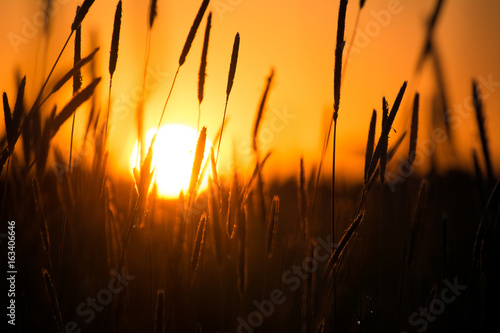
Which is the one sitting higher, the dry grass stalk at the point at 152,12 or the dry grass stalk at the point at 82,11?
the dry grass stalk at the point at 152,12

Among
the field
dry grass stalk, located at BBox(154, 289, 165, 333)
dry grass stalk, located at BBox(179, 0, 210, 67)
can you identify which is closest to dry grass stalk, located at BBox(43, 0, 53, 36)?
the field

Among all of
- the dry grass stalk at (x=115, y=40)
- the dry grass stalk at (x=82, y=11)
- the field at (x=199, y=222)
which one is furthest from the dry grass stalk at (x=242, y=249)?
the dry grass stalk at (x=82, y=11)

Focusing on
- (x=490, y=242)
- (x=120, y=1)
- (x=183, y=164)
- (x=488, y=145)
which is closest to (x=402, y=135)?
(x=488, y=145)

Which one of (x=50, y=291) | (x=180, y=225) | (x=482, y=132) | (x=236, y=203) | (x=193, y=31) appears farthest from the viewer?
(x=180, y=225)

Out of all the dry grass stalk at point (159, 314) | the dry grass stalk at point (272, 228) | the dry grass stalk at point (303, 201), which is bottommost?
the dry grass stalk at point (159, 314)

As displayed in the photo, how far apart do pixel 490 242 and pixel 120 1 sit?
0.85 metres

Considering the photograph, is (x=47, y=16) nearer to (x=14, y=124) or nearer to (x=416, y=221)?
(x=14, y=124)

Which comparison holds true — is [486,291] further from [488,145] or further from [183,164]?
[183,164]

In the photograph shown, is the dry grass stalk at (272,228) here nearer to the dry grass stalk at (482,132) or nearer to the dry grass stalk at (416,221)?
the dry grass stalk at (416,221)

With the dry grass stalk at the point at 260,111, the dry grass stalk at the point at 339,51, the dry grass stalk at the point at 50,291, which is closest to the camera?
the dry grass stalk at the point at 50,291

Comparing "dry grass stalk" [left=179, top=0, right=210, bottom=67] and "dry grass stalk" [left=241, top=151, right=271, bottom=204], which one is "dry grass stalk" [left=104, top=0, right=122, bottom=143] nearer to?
"dry grass stalk" [left=179, top=0, right=210, bottom=67]

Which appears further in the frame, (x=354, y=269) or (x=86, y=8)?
(x=354, y=269)

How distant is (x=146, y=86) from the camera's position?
48.3 inches

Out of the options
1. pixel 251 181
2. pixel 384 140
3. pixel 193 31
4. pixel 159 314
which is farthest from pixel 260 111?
pixel 159 314
